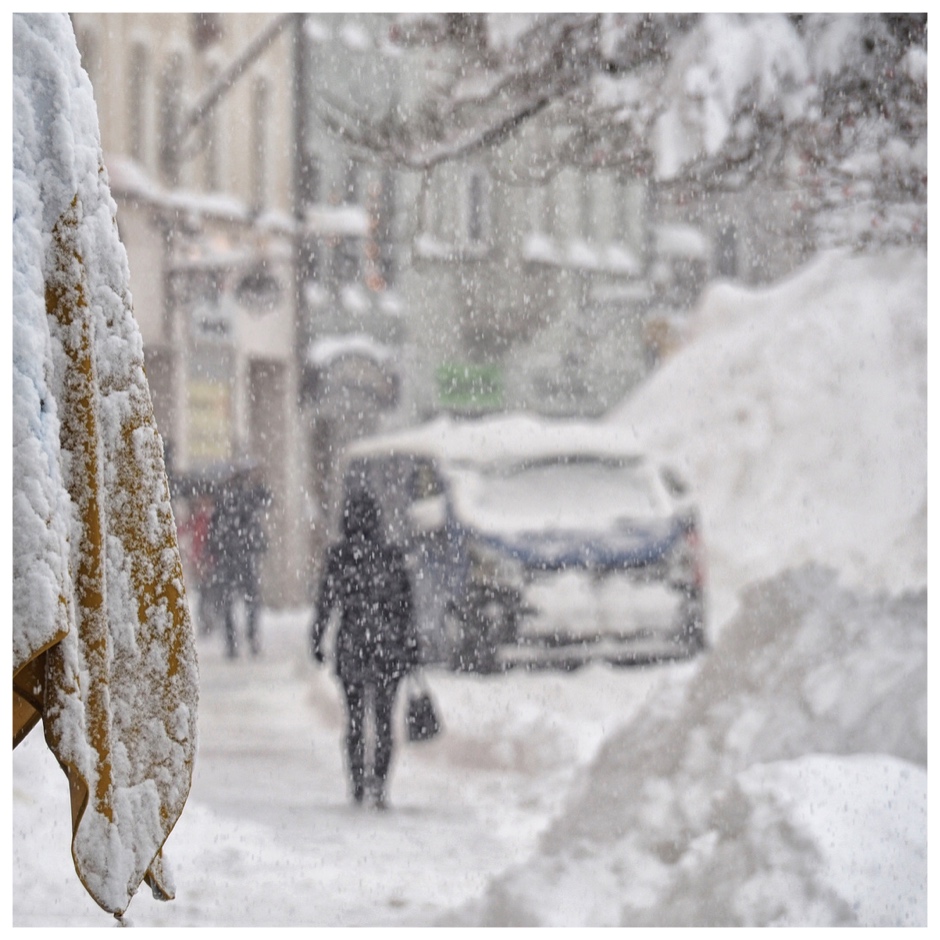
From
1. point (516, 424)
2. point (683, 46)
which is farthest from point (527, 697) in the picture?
point (516, 424)

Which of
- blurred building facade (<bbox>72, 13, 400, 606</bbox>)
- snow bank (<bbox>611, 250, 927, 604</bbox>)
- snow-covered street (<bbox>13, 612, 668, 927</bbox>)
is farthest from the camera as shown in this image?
snow bank (<bbox>611, 250, 927, 604</bbox>)

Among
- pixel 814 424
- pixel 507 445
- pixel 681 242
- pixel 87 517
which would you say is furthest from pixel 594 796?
pixel 681 242

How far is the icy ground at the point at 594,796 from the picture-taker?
10.3 feet

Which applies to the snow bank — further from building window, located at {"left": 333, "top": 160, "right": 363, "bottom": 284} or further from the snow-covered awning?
the snow-covered awning

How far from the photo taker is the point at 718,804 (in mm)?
3328

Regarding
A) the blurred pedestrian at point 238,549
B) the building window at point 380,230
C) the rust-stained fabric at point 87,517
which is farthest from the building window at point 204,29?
the rust-stained fabric at point 87,517

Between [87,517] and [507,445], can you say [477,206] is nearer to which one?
[507,445]

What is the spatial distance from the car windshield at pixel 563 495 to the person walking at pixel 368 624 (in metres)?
2.46

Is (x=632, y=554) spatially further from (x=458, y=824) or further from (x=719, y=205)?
(x=719, y=205)

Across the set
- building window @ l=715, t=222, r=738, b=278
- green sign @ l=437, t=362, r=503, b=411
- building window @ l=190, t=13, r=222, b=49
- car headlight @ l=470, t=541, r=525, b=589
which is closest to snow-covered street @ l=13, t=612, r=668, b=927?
car headlight @ l=470, t=541, r=525, b=589

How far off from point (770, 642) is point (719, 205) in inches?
451

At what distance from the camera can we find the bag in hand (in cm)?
375

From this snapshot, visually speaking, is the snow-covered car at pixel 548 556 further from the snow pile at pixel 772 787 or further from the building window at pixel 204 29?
the building window at pixel 204 29

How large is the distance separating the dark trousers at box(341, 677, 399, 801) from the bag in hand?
21 cm
